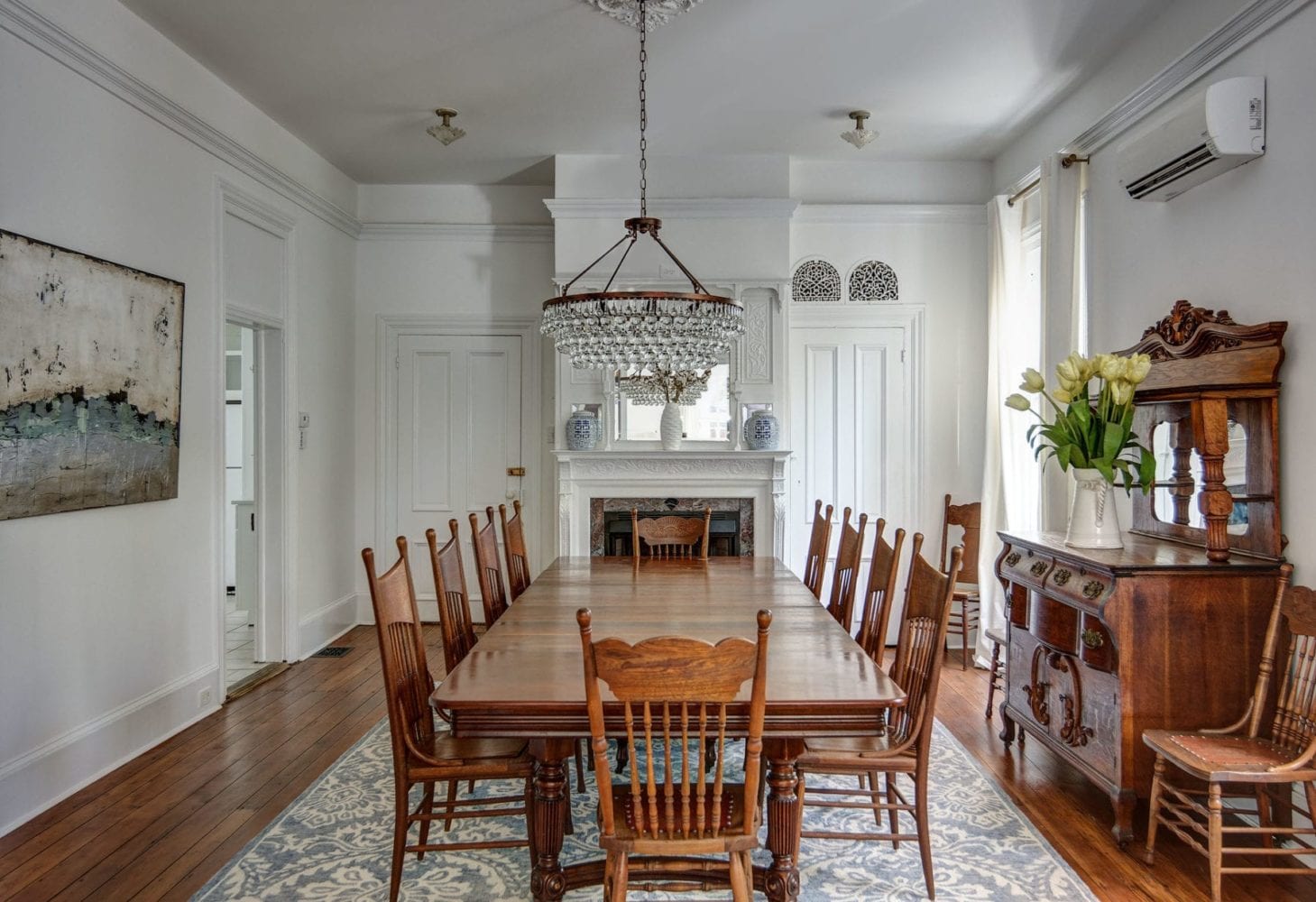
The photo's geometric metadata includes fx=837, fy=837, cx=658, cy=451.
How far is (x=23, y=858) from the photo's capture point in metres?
2.60

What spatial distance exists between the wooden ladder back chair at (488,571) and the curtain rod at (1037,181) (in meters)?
3.33

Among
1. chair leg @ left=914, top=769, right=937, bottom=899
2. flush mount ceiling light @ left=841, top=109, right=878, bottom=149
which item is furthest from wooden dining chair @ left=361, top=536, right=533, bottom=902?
flush mount ceiling light @ left=841, top=109, right=878, bottom=149

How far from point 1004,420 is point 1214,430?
2041 millimetres

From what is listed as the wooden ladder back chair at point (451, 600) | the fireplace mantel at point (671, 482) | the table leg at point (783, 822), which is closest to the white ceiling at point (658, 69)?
the fireplace mantel at point (671, 482)

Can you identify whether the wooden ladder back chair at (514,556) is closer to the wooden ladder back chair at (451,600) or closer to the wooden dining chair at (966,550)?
the wooden ladder back chair at (451,600)

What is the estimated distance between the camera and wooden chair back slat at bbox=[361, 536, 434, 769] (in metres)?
2.28

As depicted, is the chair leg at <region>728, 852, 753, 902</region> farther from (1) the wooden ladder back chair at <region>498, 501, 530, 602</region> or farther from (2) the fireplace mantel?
(2) the fireplace mantel

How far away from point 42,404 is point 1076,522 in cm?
373

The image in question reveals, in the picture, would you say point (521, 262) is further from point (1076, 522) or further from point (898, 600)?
point (1076, 522)

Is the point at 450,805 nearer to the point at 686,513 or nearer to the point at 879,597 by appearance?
the point at 879,597

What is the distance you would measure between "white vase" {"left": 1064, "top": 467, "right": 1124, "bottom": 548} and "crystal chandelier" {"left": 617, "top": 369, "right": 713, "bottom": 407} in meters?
1.61

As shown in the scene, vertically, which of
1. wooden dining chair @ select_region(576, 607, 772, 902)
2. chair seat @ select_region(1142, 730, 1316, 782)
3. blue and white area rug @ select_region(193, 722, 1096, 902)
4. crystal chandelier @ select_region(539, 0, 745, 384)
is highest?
crystal chandelier @ select_region(539, 0, 745, 384)

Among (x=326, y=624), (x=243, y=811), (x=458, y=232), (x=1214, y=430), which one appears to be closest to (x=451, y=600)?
(x=243, y=811)

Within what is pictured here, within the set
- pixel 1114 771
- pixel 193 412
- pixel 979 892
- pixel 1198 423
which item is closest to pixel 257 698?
pixel 193 412
